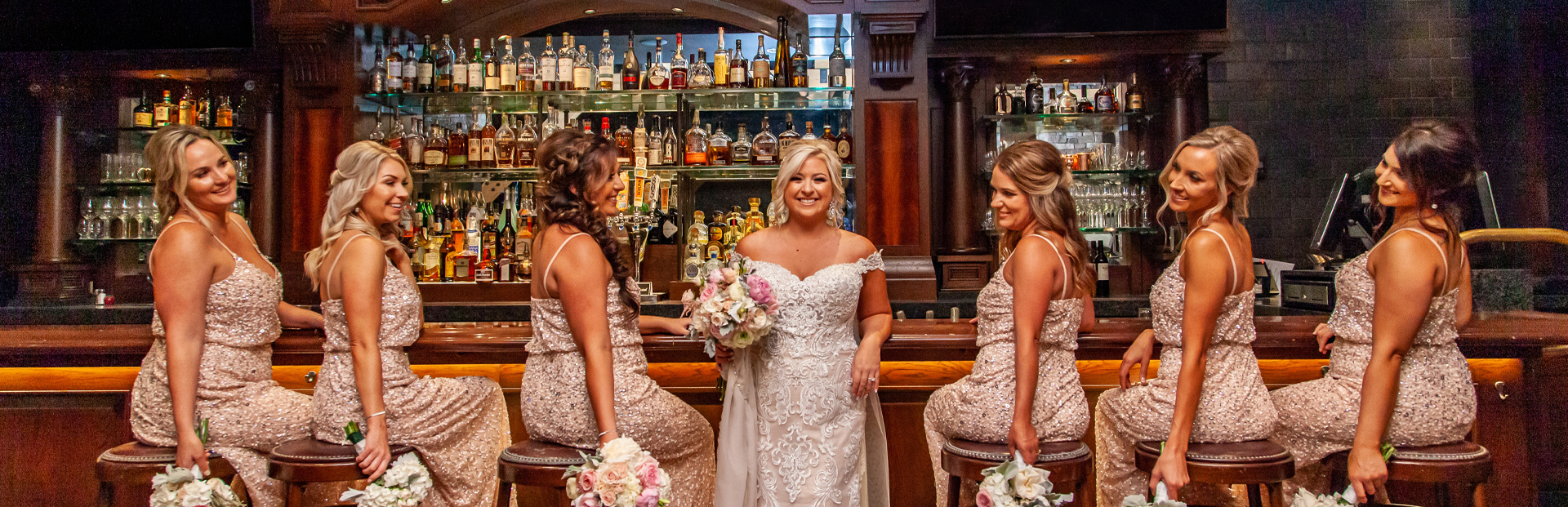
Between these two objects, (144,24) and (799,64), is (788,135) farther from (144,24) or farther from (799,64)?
(144,24)

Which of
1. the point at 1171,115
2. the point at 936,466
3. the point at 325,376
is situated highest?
the point at 1171,115

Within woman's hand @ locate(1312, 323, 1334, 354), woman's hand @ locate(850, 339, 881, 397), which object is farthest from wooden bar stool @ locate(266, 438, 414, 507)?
woman's hand @ locate(1312, 323, 1334, 354)

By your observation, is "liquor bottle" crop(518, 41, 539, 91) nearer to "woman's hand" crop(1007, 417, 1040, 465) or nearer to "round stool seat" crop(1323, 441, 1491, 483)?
"woman's hand" crop(1007, 417, 1040, 465)

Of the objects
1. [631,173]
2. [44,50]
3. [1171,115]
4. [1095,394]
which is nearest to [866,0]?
[631,173]

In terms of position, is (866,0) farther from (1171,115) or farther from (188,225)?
(188,225)

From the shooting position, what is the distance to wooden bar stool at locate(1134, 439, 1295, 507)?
6.86 feet

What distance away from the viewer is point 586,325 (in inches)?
89.0

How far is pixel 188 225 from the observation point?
2.38 m

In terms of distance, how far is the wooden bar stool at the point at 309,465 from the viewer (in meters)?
2.23

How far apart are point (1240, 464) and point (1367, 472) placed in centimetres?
29

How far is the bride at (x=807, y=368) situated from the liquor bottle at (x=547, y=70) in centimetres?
243

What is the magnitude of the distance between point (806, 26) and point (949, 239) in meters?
1.41

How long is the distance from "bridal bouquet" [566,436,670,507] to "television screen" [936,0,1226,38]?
11.4 ft

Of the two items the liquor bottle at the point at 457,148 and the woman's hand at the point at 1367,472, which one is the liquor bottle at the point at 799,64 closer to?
the liquor bottle at the point at 457,148
